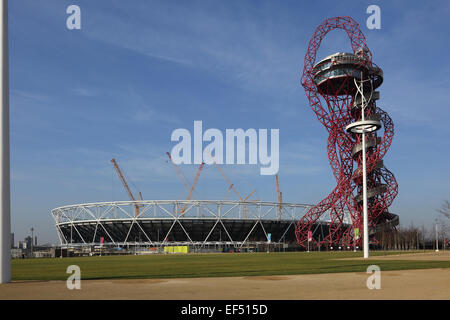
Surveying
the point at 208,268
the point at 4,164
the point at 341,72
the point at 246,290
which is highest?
the point at 341,72

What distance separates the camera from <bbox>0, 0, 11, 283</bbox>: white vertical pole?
619 inches

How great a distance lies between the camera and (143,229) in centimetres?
11388

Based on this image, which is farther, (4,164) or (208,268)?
(208,268)

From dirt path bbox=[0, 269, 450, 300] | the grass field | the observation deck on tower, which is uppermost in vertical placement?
the observation deck on tower

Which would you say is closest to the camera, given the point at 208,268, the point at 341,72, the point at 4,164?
the point at 4,164

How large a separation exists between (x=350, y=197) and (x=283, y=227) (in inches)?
1371

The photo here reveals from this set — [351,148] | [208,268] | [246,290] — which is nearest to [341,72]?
[351,148]

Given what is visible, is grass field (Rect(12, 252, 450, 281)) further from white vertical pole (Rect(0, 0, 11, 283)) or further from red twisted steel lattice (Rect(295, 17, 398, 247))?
red twisted steel lattice (Rect(295, 17, 398, 247))

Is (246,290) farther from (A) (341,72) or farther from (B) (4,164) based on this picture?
(A) (341,72)

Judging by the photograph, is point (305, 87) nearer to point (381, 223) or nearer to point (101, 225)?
point (381, 223)

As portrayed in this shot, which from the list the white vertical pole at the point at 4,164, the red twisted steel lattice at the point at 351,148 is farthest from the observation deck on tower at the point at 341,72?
the white vertical pole at the point at 4,164

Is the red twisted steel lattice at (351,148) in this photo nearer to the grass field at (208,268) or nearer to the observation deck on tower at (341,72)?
the observation deck on tower at (341,72)

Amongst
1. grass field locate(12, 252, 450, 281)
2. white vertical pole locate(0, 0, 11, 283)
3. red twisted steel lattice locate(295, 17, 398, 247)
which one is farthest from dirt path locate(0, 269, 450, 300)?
red twisted steel lattice locate(295, 17, 398, 247)

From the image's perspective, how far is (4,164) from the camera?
1595cm
